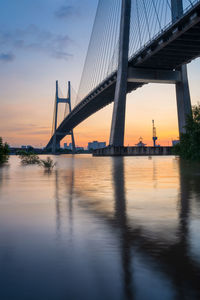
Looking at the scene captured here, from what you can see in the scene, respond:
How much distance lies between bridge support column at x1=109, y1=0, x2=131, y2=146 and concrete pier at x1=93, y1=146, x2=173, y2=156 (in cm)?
100

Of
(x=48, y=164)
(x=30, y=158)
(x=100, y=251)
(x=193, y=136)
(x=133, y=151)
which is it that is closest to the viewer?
(x=100, y=251)

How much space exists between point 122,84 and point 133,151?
386 inches

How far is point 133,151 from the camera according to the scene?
4672 cm

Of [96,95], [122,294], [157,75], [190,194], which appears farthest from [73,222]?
[96,95]

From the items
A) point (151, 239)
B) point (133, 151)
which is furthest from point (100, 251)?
point (133, 151)

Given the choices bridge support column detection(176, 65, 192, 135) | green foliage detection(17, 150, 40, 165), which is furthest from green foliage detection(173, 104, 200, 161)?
bridge support column detection(176, 65, 192, 135)

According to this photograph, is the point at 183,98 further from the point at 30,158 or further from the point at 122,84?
the point at 30,158

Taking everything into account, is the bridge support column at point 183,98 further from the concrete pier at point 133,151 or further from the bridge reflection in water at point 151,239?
the bridge reflection in water at point 151,239

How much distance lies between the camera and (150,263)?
103 inches

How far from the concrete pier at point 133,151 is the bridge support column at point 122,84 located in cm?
100

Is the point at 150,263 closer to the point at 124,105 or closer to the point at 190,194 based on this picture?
the point at 190,194

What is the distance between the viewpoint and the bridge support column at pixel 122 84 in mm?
41188

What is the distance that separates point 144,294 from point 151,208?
11.0ft

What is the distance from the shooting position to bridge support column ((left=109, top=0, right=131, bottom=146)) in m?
41.2
